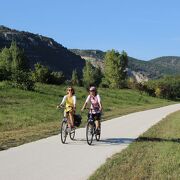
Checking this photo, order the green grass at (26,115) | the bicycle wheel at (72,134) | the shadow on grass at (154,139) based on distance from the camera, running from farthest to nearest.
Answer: the green grass at (26,115), the shadow on grass at (154,139), the bicycle wheel at (72,134)

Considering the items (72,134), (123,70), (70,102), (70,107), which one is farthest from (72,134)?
(123,70)

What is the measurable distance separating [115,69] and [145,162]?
68751 millimetres

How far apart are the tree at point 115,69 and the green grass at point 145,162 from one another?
208 ft

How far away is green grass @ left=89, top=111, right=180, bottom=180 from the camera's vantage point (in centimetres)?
975

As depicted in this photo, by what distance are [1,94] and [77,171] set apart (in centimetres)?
2428

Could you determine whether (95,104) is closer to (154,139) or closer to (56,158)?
(154,139)

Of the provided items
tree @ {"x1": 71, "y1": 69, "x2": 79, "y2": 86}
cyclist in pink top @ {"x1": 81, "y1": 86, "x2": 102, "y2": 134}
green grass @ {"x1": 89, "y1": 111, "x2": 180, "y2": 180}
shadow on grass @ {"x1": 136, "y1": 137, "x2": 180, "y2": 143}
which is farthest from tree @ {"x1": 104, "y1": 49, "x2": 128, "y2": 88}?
green grass @ {"x1": 89, "y1": 111, "x2": 180, "y2": 180}

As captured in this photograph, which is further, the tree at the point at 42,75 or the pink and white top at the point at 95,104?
the tree at the point at 42,75

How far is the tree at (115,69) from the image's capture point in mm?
79188

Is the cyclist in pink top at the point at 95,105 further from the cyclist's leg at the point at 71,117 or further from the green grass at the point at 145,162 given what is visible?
the green grass at the point at 145,162

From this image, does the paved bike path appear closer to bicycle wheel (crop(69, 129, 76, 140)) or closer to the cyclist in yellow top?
bicycle wheel (crop(69, 129, 76, 140))

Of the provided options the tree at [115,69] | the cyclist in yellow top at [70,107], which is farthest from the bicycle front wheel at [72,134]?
the tree at [115,69]

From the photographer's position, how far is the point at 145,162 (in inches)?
448

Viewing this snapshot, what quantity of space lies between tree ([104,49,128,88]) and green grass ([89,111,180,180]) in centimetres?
6326
